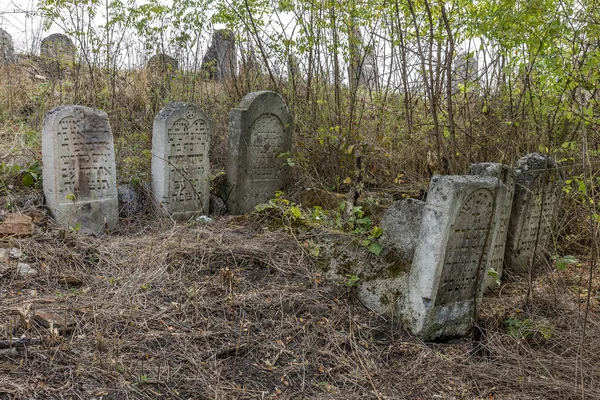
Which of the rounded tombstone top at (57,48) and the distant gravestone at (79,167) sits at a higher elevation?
the rounded tombstone top at (57,48)

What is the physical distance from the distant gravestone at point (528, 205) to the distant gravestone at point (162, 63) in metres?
5.41

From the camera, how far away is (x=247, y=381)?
3223mm

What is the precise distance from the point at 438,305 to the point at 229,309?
4.59ft

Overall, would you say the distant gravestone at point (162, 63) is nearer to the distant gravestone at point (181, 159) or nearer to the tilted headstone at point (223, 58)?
the tilted headstone at point (223, 58)

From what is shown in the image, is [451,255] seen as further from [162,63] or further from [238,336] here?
[162,63]

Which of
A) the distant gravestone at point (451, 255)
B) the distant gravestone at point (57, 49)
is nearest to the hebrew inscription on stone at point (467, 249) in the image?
the distant gravestone at point (451, 255)

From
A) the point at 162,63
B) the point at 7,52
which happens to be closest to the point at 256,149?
the point at 162,63

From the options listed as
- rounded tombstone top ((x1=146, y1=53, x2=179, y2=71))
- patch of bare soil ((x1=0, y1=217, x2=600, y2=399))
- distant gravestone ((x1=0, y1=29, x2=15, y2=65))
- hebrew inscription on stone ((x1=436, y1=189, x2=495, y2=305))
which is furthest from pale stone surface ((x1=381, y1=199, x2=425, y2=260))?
distant gravestone ((x1=0, y1=29, x2=15, y2=65))

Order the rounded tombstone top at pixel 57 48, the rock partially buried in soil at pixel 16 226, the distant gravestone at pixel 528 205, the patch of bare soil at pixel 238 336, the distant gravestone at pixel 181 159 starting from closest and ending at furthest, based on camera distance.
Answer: the patch of bare soil at pixel 238 336
the rock partially buried in soil at pixel 16 226
the distant gravestone at pixel 528 205
the distant gravestone at pixel 181 159
the rounded tombstone top at pixel 57 48

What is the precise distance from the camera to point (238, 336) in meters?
3.58

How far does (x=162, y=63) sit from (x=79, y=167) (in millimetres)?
3830

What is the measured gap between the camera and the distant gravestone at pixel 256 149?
6543mm

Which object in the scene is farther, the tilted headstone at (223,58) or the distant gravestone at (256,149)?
the tilted headstone at (223,58)

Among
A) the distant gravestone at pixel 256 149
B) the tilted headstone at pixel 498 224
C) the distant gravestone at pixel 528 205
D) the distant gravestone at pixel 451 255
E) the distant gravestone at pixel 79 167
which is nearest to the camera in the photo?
the distant gravestone at pixel 451 255
